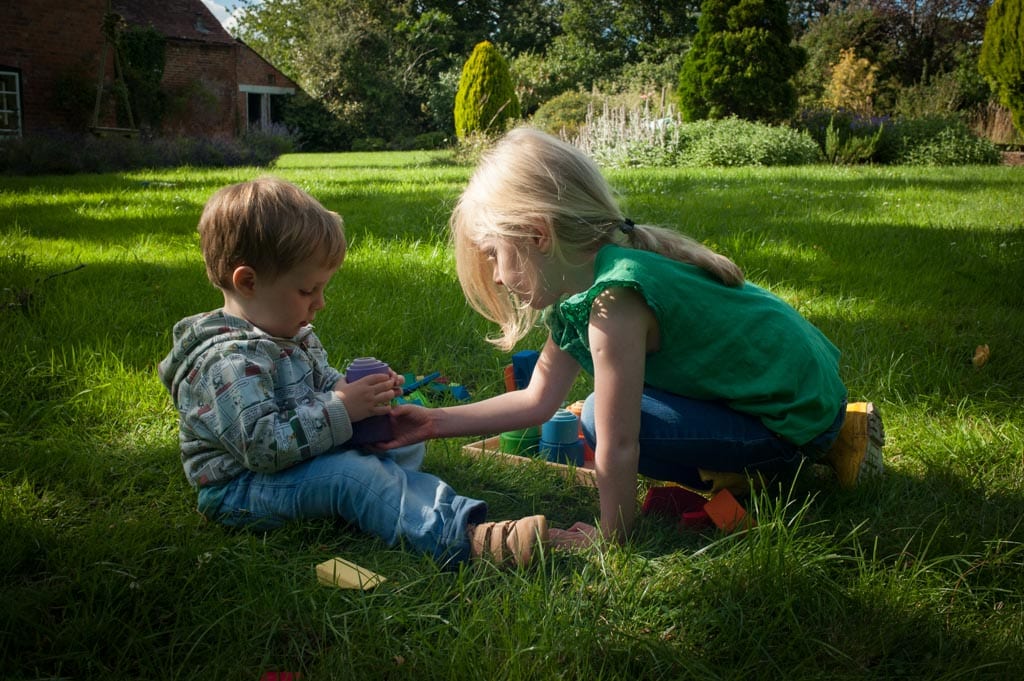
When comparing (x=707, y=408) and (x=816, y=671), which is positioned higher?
(x=707, y=408)

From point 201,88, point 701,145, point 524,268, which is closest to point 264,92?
point 201,88

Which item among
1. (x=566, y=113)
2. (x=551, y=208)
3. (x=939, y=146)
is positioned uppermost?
(x=566, y=113)

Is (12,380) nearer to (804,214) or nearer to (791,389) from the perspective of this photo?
(791,389)

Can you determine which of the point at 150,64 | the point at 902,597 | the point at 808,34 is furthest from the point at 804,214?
the point at 808,34

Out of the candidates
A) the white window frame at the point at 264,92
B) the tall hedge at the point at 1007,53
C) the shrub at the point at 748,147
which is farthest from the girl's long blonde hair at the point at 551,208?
the white window frame at the point at 264,92

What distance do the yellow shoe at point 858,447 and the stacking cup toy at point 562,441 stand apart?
2.72 feet

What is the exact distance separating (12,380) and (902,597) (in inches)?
117

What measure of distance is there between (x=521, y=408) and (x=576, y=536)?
20.1 inches

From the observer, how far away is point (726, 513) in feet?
6.75

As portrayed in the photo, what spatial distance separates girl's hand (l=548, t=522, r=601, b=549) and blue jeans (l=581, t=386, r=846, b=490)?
Answer: 278mm

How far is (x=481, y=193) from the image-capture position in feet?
7.09

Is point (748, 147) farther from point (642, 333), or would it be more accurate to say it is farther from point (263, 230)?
point (263, 230)

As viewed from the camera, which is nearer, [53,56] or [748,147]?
[748,147]

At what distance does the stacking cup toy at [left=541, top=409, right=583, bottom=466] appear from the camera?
2713 millimetres
